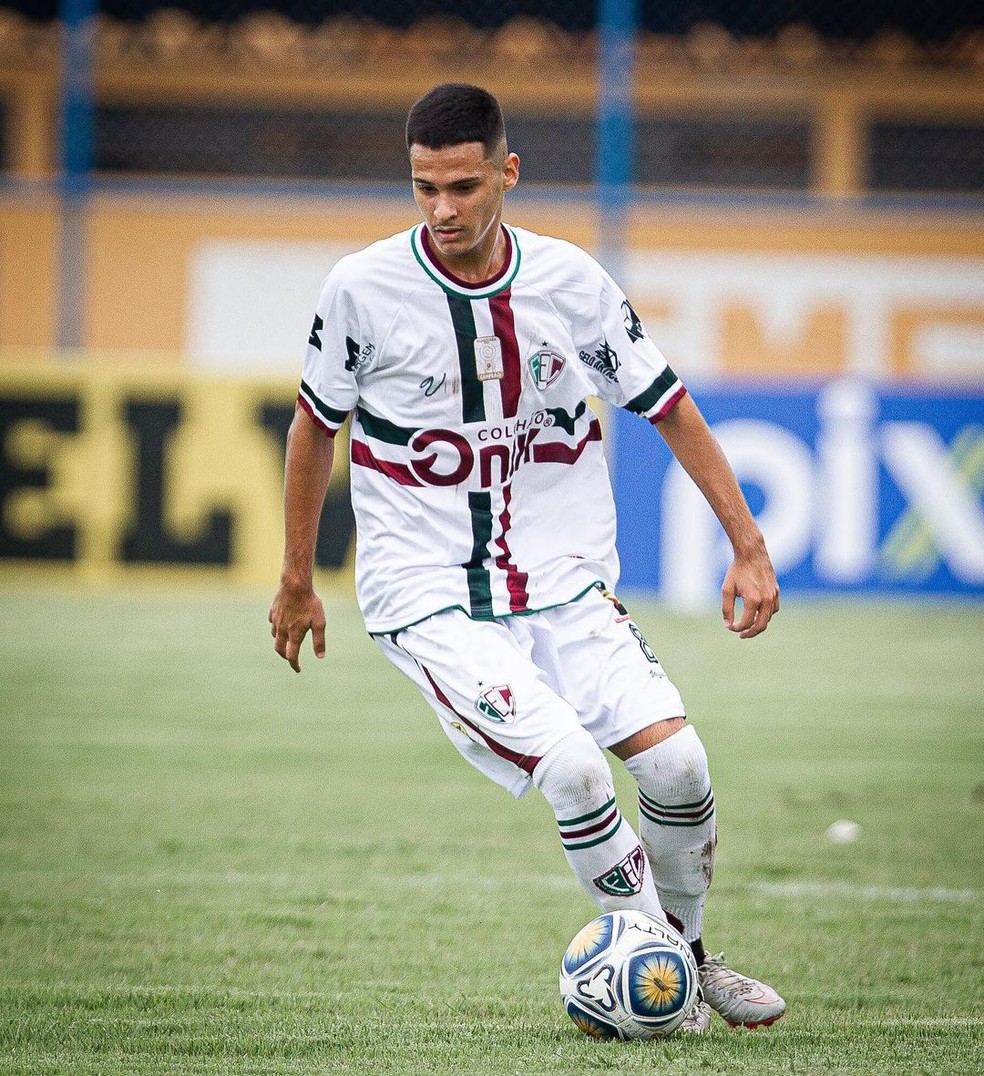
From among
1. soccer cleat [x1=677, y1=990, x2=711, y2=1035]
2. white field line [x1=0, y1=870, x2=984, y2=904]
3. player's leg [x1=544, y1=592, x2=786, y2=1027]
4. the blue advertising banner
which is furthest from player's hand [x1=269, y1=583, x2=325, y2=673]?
the blue advertising banner

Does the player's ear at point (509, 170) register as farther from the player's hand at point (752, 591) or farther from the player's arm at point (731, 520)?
the player's hand at point (752, 591)

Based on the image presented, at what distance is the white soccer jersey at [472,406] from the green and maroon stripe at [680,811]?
0.52 meters

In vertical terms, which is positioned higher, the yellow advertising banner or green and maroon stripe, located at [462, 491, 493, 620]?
green and maroon stripe, located at [462, 491, 493, 620]

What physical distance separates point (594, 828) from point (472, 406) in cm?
100

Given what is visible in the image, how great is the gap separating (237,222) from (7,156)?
350 centimetres

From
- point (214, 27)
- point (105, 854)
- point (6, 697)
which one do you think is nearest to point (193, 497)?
point (6, 697)


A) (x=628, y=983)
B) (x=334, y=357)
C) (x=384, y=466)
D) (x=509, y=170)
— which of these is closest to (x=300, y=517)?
(x=384, y=466)

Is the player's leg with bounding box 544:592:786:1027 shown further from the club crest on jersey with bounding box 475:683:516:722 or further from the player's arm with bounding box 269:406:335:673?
the player's arm with bounding box 269:406:335:673

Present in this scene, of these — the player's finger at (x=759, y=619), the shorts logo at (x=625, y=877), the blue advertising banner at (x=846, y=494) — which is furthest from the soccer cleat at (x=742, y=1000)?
the blue advertising banner at (x=846, y=494)

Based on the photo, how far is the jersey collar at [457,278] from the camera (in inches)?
159

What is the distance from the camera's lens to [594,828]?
12.7 ft

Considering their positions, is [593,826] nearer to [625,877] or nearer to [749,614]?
[625,877]

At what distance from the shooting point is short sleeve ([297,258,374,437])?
401 centimetres

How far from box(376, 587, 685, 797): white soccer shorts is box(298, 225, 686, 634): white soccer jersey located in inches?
2.1
